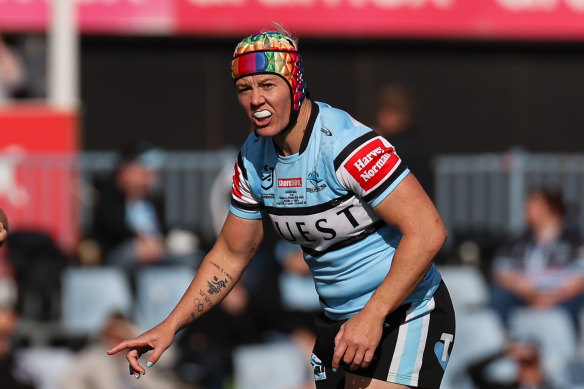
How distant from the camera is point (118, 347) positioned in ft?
15.9

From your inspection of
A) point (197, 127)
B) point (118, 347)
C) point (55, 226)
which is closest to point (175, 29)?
point (197, 127)

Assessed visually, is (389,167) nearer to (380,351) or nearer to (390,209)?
(390,209)

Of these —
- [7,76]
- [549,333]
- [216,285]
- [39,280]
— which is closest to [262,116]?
[216,285]

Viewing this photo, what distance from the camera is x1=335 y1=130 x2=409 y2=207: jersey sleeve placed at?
4.60m

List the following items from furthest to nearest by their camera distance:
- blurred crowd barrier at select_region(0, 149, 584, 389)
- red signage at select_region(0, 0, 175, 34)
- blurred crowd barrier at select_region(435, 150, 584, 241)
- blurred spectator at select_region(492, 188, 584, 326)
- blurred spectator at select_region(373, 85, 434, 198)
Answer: red signage at select_region(0, 0, 175, 34) < blurred crowd barrier at select_region(435, 150, 584, 241) < blurred spectator at select_region(492, 188, 584, 326) < blurred crowd barrier at select_region(0, 149, 584, 389) < blurred spectator at select_region(373, 85, 434, 198)

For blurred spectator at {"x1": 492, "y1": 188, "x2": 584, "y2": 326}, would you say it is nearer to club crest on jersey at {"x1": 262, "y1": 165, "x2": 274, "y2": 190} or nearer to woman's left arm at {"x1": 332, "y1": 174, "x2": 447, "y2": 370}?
club crest on jersey at {"x1": 262, "y1": 165, "x2": 274, "y2": 190}

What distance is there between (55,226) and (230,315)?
2.33m

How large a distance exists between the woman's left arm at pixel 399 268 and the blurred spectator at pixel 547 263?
642cm

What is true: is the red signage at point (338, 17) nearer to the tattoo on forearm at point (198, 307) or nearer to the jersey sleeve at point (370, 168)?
the tattoo on forearm at point (198, 307)

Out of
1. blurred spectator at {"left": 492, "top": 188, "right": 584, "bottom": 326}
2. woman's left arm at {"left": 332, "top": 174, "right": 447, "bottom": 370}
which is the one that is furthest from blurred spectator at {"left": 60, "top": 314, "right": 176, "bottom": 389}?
woman's left arm at {"left": 332, "top": 174, "right": 447, "bottom": 370}

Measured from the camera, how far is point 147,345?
496 cm

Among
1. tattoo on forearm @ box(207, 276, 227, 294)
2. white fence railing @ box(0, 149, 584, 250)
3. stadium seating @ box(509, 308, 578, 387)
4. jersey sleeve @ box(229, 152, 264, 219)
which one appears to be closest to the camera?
jersey sleeve @ box(229, 152, 264, 219)

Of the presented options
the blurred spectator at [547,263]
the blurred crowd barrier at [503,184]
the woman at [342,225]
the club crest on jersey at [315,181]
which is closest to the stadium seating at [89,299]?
the blurred spectator at [547,263]

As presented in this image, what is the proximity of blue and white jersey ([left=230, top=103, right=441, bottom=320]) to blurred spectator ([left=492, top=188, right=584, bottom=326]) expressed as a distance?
19.5 feet
